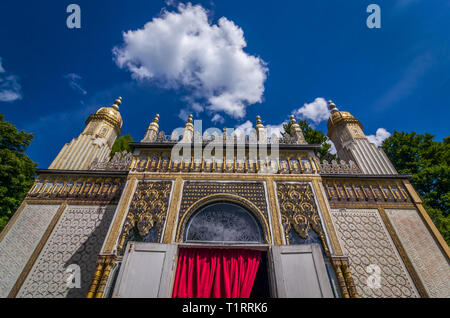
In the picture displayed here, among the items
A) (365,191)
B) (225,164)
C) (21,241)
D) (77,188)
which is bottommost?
(21,241)

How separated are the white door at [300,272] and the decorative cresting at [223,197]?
37.6 inches

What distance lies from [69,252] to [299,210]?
7.73 meters

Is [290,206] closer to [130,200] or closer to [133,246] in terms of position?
[133,246]

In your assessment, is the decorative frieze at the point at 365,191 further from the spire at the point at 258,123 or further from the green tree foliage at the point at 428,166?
the green tree foliage at the point at 428,166

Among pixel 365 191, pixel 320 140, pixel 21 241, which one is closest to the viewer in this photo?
pixel 21 241

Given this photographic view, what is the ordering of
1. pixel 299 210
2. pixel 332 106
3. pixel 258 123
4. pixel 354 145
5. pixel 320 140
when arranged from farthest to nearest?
pixel 320 140 < pixel 332 106 < pixel 354 145 < pixel 258 123 < pixel 299 210

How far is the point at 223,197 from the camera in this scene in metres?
6.54

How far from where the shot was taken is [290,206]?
631 centimetres

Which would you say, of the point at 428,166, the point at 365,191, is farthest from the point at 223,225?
the point at 428,166

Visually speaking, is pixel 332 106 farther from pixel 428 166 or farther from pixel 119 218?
pixel 119 218

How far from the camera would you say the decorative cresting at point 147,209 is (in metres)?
5.83

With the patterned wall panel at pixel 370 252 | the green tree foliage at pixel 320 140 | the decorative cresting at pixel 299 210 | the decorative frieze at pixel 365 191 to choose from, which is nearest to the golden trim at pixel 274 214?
the decorative cresting at pixel 299 210

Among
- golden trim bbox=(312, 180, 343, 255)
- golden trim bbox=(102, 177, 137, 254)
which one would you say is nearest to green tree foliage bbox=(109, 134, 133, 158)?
golden trim bbox=(102, 177, 137, 254)
